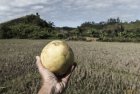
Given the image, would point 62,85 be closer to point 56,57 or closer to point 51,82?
point 51,82

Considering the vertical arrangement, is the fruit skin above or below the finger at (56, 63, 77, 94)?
above

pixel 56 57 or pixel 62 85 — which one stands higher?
pixel 56 57

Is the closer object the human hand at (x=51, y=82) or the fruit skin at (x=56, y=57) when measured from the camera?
the human hand at (x=51, y=82)

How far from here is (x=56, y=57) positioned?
9.05ft

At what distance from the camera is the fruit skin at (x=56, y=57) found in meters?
2.75

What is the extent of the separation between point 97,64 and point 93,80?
365 centimetres

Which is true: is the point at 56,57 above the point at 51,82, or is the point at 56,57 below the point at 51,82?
above

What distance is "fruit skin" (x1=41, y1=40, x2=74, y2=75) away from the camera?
2.75m

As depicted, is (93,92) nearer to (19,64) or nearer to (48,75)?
(19,64)

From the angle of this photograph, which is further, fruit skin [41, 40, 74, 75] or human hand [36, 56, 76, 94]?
fruit skin [41, 40, 74, 75]

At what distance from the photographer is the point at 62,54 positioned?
9.03 feet

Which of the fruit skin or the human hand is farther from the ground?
the fruit skin

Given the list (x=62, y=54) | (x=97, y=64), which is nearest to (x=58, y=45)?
(x=62, y=54)

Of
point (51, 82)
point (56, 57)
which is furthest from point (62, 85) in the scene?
point (56, 57)
